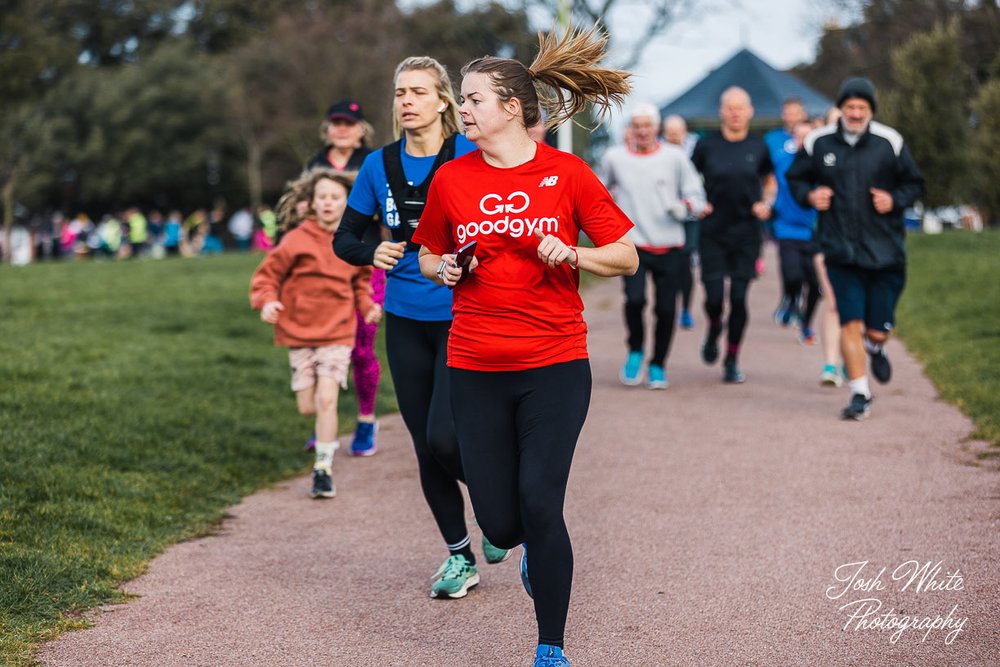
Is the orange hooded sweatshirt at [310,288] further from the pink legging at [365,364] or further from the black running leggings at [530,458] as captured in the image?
the black running leggings at [530,458]

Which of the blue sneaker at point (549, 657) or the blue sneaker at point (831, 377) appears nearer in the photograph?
the blue sneaker at point (549, 657)

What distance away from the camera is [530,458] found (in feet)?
13.5

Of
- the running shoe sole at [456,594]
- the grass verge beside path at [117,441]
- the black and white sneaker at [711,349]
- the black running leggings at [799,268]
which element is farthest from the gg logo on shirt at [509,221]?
the black running leggings at [799,268]

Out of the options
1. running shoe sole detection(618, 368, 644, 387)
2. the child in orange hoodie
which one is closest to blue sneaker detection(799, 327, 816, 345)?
running shoe sole detection(618, 368, 644, 387)

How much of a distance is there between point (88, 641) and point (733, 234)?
720cm

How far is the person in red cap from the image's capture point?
811 cm

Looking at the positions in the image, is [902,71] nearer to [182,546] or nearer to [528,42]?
[528,42]

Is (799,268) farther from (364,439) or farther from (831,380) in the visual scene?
(364,439)

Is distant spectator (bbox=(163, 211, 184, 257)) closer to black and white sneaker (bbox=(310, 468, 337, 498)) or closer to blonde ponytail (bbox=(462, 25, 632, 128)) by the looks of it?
black and white sneaker (bbox=(310, 468, 337, 498))

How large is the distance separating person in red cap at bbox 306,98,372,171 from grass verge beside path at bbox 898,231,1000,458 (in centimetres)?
428

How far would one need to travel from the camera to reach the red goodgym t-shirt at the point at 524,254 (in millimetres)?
4129

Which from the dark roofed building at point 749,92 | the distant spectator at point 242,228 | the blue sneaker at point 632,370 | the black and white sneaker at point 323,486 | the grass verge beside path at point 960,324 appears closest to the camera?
the black and white sneaker at point 323,486

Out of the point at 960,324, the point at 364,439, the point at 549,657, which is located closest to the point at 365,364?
the point at 364,439

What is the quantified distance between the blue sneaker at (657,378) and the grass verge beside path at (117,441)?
7.05 feet
